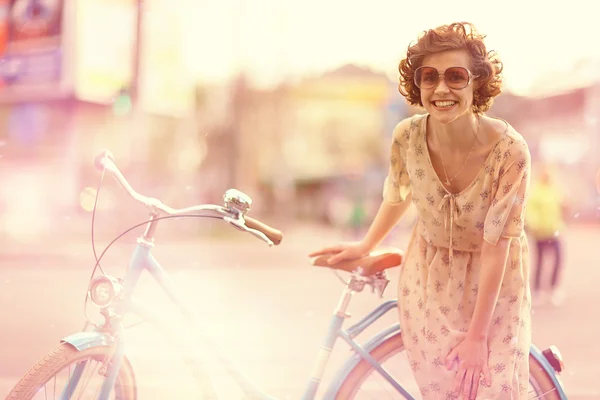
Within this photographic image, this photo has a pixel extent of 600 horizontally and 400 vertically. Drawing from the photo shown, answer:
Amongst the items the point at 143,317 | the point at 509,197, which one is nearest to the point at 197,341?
the point at 143,317

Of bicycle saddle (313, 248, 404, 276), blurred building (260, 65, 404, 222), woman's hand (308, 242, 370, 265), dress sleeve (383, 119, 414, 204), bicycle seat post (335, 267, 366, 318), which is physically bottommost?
bicycle seat post (335, 267, 366, 318)

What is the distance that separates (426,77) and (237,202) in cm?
71

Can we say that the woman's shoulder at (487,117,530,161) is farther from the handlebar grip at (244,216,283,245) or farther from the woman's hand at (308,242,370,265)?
the handlebar grip at (244,216,283,245)

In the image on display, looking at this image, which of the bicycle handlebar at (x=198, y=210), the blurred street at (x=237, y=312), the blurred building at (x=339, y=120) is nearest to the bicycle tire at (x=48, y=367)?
the blurred street at (x=237, y=312)

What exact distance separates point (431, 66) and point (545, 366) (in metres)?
1.16

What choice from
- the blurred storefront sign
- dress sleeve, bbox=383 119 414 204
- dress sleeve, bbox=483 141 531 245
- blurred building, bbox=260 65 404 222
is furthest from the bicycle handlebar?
blurred building, bbox=260 65 404 222

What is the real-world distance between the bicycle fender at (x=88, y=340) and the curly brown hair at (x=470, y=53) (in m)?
1.30

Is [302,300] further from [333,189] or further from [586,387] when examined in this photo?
[333,189]

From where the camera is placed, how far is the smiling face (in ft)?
8.10

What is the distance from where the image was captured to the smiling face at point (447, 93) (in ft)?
8.10

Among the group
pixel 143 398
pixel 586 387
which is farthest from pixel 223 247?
pixel 143 398

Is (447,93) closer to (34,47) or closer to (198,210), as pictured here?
(198,210)

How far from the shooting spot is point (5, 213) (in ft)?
63.5

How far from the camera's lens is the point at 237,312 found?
27.5ft
